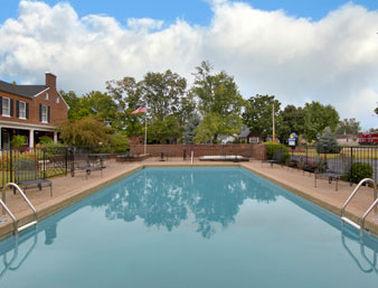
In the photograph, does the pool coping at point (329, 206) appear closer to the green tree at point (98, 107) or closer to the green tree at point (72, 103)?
the green tree at point (98, 107)

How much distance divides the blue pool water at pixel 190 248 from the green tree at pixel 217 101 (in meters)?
20.9

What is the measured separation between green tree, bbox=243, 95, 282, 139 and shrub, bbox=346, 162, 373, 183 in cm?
4097

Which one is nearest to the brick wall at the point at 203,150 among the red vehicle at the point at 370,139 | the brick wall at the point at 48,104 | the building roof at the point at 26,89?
the brick wall at the point at 48,104

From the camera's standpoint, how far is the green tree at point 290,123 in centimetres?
5078

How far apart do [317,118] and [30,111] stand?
155 ft

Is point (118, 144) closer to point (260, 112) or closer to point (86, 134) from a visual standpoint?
point (86, 134)

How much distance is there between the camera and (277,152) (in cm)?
2047

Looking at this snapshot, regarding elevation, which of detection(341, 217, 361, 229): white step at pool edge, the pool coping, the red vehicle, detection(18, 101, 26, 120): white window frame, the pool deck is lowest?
detection(341, 217, 361, 229): white step at pool edge

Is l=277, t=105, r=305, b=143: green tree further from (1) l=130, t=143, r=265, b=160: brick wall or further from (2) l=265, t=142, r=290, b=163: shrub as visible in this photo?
(2) l=265, t=142, r=290, b=163: shrub

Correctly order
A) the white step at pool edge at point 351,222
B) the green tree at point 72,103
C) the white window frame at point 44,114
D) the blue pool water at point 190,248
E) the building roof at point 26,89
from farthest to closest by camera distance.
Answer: the green tree at point 72,103, the white window frame at point 44,114, the building roof at point 26,89, the white step at pool edge at point 351,222, the blue pool water at point 190,248

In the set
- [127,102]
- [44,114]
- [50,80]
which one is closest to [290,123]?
[127,102]

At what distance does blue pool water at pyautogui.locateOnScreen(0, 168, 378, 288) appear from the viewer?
432 centimetres

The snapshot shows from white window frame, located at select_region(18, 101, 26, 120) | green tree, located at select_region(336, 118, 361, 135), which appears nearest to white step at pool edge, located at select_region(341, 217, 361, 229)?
white window frame, located at select_region(18, 101, 26, 120)

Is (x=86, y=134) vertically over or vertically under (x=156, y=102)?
under
